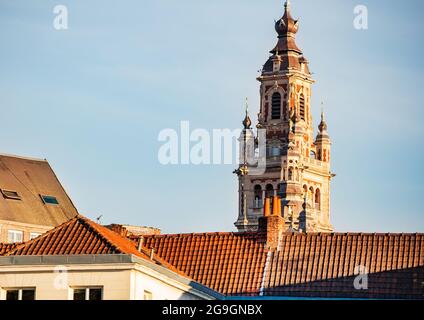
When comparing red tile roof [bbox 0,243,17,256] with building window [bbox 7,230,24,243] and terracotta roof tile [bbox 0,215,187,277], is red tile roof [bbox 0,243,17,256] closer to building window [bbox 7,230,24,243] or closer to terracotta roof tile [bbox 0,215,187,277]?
terracotta roof tile [bbox 0,215,187,277]

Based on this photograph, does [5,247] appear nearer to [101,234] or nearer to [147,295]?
[101,234]

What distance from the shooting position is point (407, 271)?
81.0 metres

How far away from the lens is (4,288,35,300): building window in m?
62.4

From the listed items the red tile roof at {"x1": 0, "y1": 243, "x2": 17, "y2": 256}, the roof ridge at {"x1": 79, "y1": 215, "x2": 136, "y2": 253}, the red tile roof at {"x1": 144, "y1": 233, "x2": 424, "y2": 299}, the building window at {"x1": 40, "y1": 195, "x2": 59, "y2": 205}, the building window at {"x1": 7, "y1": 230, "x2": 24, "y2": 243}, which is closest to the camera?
the roof ridge at {"x1": 79, "y1": 215, "x2": 136, "y2": 253}

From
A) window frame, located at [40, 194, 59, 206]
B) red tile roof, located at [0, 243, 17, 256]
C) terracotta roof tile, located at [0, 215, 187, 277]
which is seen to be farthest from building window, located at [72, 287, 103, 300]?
window frame, located at [40, 194, 59, 206]

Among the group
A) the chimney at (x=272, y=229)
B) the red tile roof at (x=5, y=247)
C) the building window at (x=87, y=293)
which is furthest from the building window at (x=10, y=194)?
the building window at (x=87, y=293)

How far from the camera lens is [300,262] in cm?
8312

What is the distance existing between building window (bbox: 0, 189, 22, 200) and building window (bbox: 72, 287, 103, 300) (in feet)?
151

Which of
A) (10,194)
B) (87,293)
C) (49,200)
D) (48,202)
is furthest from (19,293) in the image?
(49,200)

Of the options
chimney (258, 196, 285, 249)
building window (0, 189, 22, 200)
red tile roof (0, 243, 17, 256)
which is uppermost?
building window (0, 189, 22, 200)
